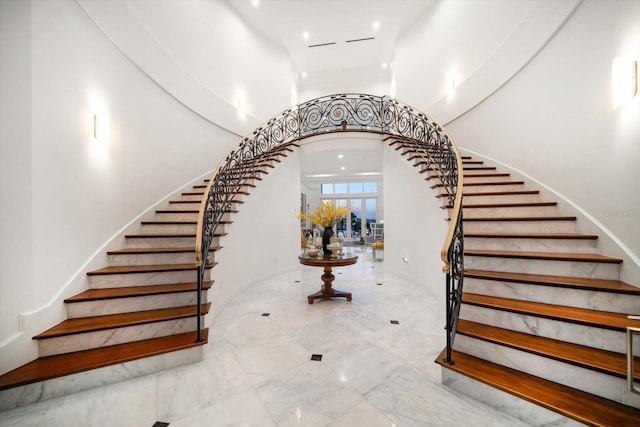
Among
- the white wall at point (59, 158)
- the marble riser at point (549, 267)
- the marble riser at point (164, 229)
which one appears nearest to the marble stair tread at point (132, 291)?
the white wall at point (59, 158)

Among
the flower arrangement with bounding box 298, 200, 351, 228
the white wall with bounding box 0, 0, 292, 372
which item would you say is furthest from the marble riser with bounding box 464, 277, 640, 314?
the white wall with bounding box 0, 0, 292, 372

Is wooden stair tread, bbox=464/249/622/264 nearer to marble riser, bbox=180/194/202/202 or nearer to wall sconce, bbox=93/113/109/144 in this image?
marble riser, bbox=180/194/202/202

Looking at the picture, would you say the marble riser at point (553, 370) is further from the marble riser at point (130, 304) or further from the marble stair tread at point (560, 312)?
the marble riser at point (130, 304)

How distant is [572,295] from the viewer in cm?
220

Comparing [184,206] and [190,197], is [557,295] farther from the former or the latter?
[190,197]

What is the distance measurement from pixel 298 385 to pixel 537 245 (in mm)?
2828

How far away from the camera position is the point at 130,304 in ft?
9.06

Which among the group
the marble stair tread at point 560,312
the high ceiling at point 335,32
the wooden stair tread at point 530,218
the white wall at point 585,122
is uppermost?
the high ceiling at point 335,32

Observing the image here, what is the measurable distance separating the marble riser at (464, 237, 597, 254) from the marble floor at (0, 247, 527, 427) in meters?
1.16

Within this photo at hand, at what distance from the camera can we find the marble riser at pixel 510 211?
3.35m

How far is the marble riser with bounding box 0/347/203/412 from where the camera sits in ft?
6.27

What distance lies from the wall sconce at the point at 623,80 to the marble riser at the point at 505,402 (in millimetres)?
2743

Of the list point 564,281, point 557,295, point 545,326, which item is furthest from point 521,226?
point 545,326

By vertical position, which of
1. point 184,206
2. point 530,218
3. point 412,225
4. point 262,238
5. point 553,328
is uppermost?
point 184,206
